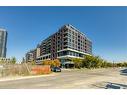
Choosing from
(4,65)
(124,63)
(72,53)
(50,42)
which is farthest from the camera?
(124,63)

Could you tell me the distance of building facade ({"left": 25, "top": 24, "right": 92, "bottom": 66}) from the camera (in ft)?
303

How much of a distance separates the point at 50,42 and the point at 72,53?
21.1m

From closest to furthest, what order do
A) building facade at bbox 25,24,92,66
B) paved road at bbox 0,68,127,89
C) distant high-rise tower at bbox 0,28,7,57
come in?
paved road at bbox 0,68,127,89 < building facade at bbox 25,24,92,66 < distant high-rise tower at bbox 0,28,7,57

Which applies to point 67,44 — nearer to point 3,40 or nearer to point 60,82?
point 3,40

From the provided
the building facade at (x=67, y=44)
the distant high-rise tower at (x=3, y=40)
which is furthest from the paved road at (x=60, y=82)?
the distant high-rise tower at (x=3, y=40)

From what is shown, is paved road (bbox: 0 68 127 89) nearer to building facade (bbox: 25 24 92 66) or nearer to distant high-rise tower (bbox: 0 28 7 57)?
building facade (bbox: 25 24 92 66)

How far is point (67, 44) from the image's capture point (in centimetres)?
9212

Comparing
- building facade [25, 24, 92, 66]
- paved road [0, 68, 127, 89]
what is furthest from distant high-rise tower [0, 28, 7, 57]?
paved road [0, 68, 127, 89]

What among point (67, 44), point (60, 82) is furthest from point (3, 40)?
point (60, 82)

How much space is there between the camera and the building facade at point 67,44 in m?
92.4

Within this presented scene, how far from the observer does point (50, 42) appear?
366 feet
